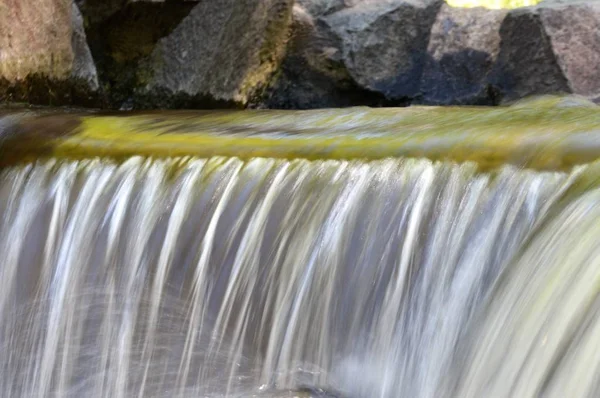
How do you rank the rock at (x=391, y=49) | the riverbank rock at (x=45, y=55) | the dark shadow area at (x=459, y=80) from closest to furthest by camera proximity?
the riverbank rock at (x=45, y=55) → the dark shadow area at (x=459, y=80) → the rock at (x=391, y=49)

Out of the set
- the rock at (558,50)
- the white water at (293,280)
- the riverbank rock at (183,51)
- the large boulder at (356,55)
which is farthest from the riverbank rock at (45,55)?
the rock at (558,50)

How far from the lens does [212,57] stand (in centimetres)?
447

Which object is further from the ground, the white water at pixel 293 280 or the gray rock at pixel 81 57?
the gray rock at pixel 81 57

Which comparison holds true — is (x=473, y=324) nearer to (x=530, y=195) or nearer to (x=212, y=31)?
(x=530, y=195)

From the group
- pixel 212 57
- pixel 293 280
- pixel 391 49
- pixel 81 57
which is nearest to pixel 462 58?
A: pixel 391 49

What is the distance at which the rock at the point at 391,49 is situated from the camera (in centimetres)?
458

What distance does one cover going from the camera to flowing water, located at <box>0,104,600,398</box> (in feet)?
6.63

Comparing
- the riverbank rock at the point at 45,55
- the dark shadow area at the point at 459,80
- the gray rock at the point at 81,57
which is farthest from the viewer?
the dark shadow area at the point at 459,80

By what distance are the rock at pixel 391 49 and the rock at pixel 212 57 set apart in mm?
402

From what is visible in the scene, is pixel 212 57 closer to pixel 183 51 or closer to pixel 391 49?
pixel 183 51

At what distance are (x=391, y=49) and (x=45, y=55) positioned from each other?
1.48 m

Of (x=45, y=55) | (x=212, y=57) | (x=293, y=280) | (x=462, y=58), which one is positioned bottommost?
(x=293, y=280)

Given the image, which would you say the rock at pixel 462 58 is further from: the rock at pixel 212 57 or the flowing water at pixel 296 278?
the flowing water at pixel 296 278

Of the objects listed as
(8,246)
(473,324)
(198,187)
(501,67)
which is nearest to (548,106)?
(501,67)
